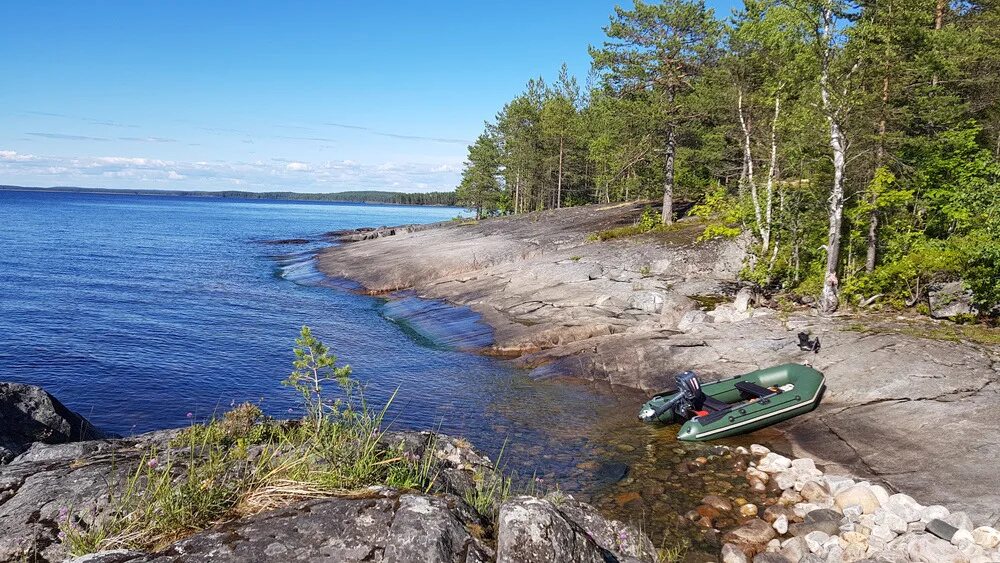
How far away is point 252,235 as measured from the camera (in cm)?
8088

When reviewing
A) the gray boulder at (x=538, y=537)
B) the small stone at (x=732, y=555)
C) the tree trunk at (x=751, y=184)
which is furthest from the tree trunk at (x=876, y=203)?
the gray boulder at (x=538, y=537)

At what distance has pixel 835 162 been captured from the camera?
18.5 metres

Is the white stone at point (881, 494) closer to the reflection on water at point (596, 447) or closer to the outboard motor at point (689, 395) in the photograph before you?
the reflection on water at point (596, 447)

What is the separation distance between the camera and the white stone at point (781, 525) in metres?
9.40

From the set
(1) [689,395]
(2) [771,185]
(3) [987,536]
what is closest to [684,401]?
(1) [689,395]

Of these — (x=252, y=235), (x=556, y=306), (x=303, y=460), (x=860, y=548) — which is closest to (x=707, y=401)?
(x=860, y=548)

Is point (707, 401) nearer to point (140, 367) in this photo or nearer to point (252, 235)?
point (140, 367)

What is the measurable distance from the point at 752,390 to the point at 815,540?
6672mm

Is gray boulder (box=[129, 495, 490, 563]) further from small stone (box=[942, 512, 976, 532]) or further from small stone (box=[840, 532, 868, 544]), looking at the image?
small stone (box=[942, 512, 976, 532])

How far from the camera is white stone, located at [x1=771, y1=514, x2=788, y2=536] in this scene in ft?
30.8

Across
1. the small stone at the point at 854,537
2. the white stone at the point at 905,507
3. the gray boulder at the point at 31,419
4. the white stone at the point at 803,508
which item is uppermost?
the gray boulder at the point at 31,419

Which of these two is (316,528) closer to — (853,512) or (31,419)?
(31,419)

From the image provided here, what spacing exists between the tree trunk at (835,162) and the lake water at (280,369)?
8.03m

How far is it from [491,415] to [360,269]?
88.6ft
